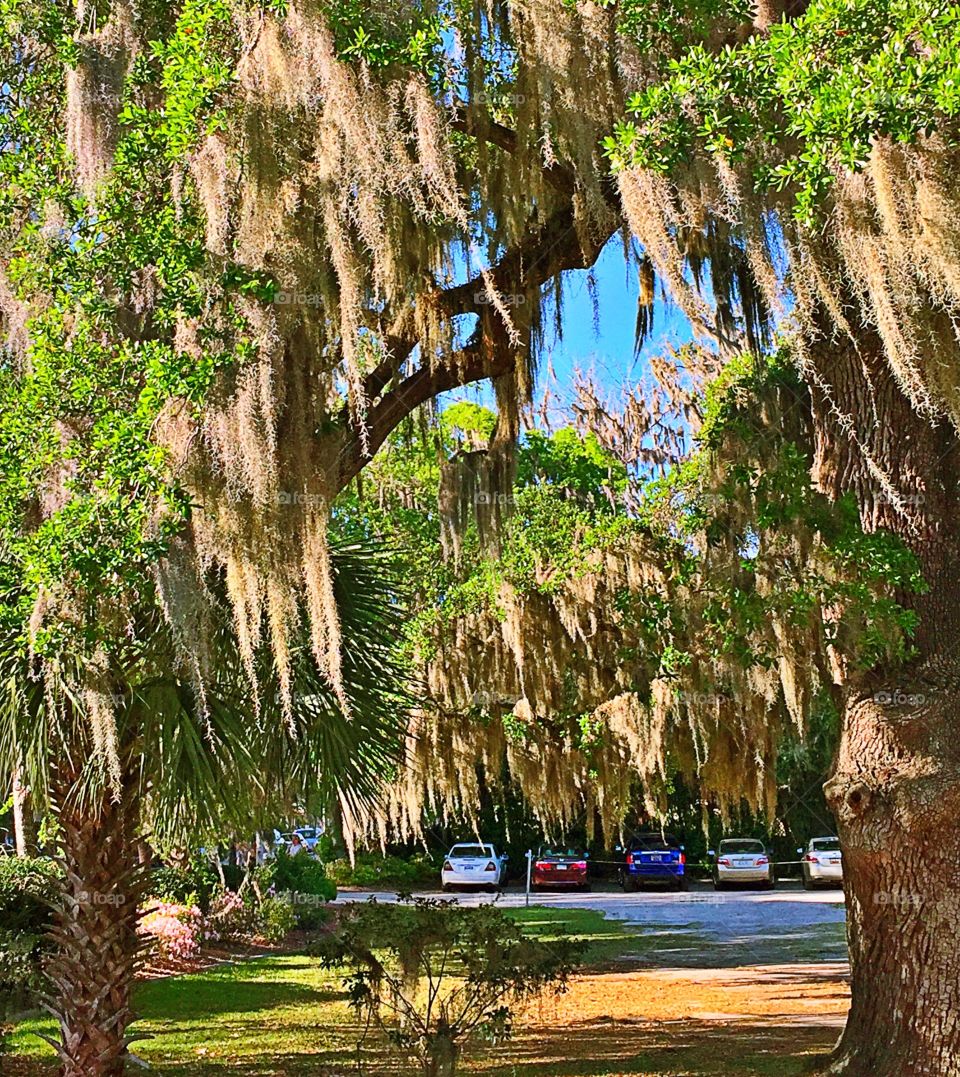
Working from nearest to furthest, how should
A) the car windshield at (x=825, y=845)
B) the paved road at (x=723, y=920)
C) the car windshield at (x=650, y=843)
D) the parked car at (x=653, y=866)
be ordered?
the paved road at (x=723, y=920) → the parked car at (x=653, y=866) → the car windshield at (x=825, y=845) → the car windshield at (x=650, y=843)

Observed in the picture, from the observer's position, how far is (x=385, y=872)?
80.2 feet

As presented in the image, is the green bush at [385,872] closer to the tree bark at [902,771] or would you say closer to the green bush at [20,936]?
the green bush at [20,936]

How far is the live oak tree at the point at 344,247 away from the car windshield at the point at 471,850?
18.1 metres

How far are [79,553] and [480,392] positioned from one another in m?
2.87

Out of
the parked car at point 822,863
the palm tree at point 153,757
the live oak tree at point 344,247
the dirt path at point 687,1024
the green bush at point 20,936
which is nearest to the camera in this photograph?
the live oak tree at point 344,247

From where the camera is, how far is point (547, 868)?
2534 centimetres

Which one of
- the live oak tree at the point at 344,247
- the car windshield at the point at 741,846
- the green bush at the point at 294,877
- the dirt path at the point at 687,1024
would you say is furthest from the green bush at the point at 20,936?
the car windshield at the point at 741,846

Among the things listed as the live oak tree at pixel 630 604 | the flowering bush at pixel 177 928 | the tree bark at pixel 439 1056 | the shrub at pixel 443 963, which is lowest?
the flowering bush at pixel 177 928

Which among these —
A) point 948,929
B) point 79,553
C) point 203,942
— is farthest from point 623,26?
point 203,942

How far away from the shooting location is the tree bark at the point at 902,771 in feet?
18.1

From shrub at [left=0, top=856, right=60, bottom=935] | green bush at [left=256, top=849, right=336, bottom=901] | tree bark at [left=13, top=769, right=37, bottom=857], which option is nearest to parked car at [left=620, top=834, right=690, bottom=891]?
green bush at [left=256, top=849, right=336, bottom=901]

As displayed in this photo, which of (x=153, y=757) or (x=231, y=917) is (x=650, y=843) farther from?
(x=153, y=757)

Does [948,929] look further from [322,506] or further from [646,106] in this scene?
[646,106]

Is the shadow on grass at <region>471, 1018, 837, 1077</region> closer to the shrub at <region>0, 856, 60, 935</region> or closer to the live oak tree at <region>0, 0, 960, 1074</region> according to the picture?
the live oak tree at <region>0, 0, 960, 1074</region>
